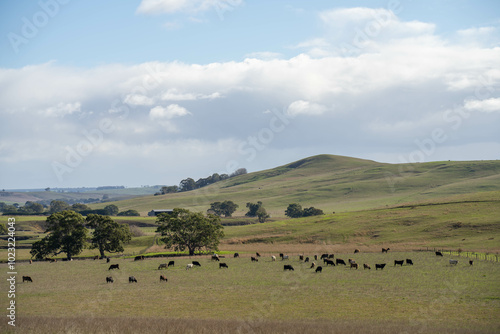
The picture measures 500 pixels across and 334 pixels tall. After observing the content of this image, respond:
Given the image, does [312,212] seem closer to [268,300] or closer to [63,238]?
[63,238]

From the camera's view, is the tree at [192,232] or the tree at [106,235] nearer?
the tree at [106,235]

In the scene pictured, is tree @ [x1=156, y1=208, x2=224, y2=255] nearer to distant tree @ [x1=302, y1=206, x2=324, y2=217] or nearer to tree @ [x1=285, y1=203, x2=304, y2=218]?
distant tree @ [x1=302, y1=206, x2=324, y2=217]

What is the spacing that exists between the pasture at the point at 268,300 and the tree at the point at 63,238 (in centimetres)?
2146

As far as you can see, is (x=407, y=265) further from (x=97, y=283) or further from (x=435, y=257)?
(x=97, y=283)

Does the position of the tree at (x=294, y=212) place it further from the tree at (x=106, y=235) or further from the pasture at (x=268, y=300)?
the pasture at (x=268, y=300)

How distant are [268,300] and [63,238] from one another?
5533cm

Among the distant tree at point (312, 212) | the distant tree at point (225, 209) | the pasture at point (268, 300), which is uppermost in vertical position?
the distant tree at point (225, 209)

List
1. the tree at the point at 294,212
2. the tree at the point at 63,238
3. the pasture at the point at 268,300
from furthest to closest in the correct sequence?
the tree at the point at 294,212
the tree at the point at 63,238
the pasture at the point at 268,300

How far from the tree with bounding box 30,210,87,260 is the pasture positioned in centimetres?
2146

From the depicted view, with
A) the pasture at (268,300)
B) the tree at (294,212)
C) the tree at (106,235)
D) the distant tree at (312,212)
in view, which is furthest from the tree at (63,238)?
the tree at (294,212)

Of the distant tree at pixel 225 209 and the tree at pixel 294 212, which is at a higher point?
the distant tree at pixel 225 209

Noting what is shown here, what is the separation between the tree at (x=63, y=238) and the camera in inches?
3105

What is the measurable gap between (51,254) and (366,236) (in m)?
60.8

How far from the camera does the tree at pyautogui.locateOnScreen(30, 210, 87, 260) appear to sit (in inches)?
3105
